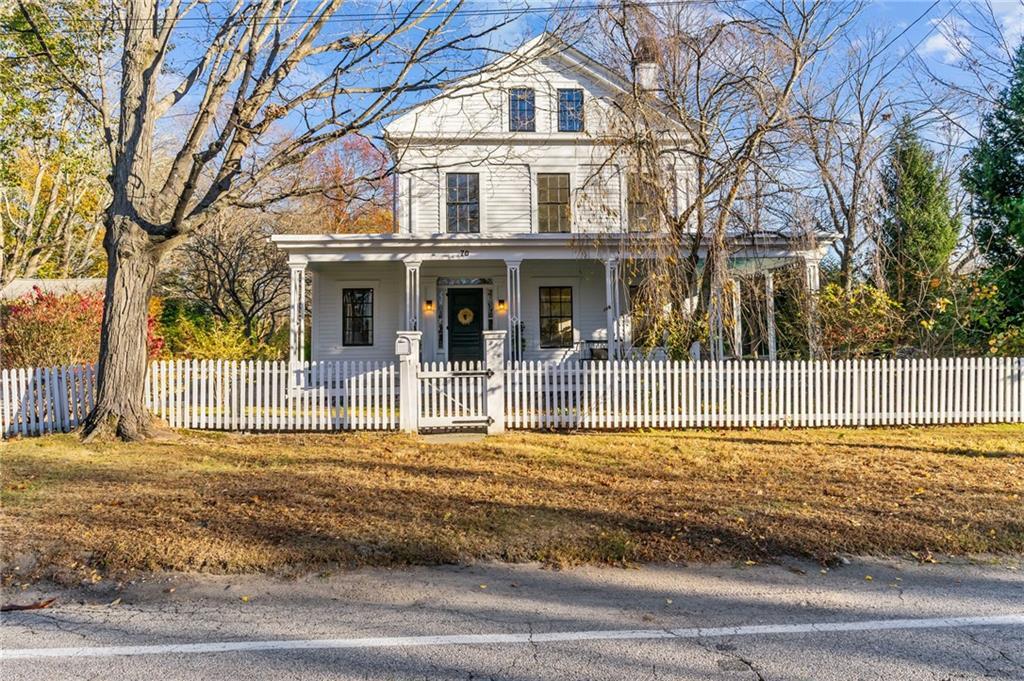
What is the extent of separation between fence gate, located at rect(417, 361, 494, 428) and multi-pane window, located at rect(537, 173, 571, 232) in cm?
881

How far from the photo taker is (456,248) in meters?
15.6

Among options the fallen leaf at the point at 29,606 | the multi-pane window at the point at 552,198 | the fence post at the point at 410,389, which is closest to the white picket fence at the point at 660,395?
the fence post at the point at 410,389

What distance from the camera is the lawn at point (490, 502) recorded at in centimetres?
468

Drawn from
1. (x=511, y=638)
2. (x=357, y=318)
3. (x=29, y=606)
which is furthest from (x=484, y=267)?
(x=511, y=638)

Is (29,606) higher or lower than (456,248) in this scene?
lower

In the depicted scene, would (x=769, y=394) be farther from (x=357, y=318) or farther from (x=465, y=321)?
(x=357, y=318)

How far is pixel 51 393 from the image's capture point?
1007 centimetres

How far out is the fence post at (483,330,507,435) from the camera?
1015 centimetres

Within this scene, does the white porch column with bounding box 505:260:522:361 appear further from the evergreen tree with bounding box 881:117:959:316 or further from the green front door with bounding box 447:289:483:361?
the evergreen tree with bounding box 881:117:959:316

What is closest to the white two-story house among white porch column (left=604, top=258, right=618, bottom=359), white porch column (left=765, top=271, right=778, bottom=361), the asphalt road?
white porch column (left=604, top=258, right=618, bottom=359)

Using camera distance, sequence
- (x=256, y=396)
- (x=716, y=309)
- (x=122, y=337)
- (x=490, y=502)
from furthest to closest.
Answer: (x=716, y=309), (x=256, y=396), (x=122, y=337), (x=490, y=502)

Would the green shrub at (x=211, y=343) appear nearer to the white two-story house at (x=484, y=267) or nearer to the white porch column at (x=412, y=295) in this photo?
the white two-story house at (x=484, y=267)

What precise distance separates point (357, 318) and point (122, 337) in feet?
28.6

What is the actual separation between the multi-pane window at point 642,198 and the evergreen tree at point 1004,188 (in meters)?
7.46
